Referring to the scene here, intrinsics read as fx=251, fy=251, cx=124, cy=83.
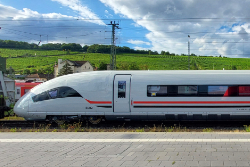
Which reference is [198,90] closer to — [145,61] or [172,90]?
[172,90]

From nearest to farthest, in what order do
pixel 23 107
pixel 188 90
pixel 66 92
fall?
1. pixel 188 90
2. pixel 66 92
3. pixel 23 107

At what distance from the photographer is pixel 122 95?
11.9m

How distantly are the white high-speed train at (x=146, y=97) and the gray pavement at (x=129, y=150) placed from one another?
3.99 metres

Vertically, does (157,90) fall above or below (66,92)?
above

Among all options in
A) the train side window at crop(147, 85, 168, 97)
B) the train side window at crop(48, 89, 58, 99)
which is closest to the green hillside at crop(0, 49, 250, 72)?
the train side window at crop(48, 89, 58, 99)

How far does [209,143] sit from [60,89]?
7837mm

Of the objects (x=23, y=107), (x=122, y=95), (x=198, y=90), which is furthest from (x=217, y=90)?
(x=23, y=107)

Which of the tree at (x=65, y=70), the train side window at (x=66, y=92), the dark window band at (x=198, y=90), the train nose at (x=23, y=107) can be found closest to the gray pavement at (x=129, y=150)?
the dark window band at (x=198, y=90)

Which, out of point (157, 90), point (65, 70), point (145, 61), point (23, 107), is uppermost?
point (145, 61)

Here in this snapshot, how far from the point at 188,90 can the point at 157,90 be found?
1455mm

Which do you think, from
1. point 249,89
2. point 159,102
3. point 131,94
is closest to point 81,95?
point 131,94

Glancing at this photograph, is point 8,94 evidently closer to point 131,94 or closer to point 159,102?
point 131,94

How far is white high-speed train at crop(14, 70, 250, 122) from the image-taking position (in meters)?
11.7

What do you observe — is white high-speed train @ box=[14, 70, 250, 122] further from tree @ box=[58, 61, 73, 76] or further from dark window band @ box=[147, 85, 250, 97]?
tree @ box=[58, 61, 73, 76]
